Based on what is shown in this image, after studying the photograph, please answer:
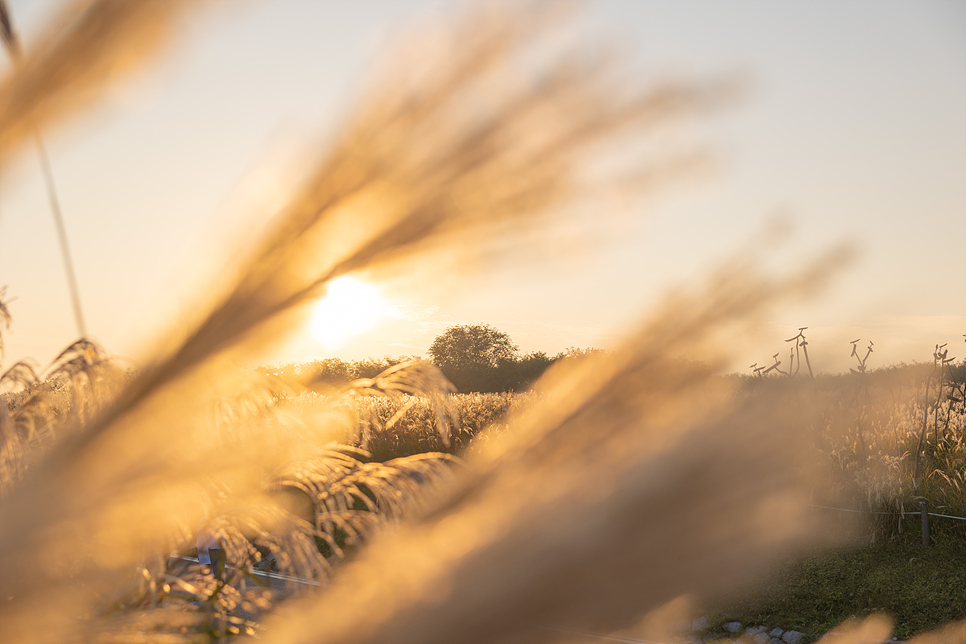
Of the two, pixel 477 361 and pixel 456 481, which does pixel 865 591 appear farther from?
pixel 477 361

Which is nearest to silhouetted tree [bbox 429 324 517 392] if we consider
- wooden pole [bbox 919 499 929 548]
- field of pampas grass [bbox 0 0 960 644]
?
wooden pole [bbox 919 499 929 548]

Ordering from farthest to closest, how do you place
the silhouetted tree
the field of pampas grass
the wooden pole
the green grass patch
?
the silhouetted tree < the wooden pole < the green grass patch < the field of pampas grass

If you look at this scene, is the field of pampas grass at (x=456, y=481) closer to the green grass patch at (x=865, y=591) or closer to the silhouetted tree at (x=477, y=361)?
the green grass patch at (x=865, y=591)

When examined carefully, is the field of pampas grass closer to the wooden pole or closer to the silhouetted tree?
the wooden pole

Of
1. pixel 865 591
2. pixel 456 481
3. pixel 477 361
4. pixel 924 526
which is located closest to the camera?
pixel 456 481

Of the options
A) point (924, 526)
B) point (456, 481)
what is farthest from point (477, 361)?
point (456, 481)

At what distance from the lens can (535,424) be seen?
1.84 ft

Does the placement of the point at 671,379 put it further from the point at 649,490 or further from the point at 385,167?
the point at 385,167

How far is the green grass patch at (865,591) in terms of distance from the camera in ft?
19.2

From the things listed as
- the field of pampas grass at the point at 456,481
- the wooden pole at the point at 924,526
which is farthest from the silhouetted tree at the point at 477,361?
the field of pampas grass at the point at 456,481

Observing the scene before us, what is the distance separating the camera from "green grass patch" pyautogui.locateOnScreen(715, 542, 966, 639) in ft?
19.2

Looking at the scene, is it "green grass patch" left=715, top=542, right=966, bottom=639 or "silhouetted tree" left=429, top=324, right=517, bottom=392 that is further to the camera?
"silhouetted tree" left=429, top=324, right=517, bottom=392

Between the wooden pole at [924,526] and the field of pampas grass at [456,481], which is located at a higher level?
the field of pampas grass at [456,481]

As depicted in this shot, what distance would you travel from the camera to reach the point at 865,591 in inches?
248
